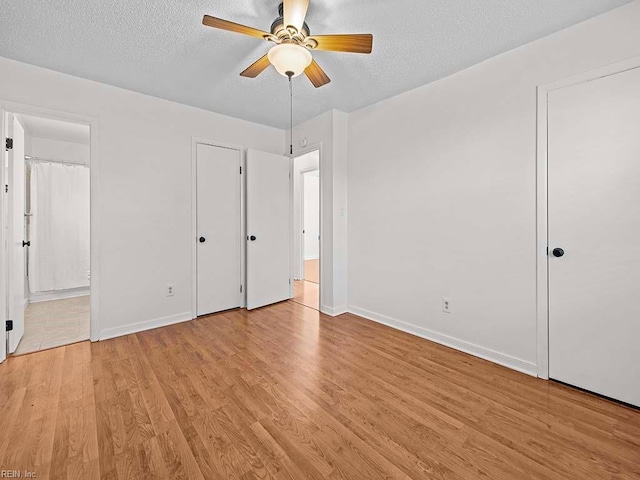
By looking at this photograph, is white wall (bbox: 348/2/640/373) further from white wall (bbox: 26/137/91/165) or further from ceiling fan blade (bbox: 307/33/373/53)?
white wall (bbox: 26/137/91/165)

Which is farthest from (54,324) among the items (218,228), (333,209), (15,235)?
(333,209)

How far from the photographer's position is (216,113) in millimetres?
3564

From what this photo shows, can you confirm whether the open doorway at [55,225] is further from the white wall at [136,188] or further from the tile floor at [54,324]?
the white wall at [136,188]

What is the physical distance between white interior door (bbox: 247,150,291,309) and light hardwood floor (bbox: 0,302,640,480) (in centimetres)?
129

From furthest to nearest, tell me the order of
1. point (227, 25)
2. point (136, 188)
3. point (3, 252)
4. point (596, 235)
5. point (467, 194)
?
point (136, 188) < point (467, 194) < point (3, 252) < point (596, 235) < point (227, 25)

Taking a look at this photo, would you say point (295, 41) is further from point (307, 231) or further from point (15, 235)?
point (307, 231)

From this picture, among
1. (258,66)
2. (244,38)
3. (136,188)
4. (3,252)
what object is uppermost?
(244,38)

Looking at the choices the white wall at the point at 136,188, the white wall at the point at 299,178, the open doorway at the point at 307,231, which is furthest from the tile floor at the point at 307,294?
the white wall at the point at 136,188

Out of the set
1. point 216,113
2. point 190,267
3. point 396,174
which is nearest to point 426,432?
point 396,174

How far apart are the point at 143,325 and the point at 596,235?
3985mm

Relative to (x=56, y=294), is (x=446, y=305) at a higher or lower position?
higher

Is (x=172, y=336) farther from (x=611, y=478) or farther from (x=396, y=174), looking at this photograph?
(x=611, y=478)

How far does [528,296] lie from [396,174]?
5.38 ft

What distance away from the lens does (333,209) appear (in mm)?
3553
